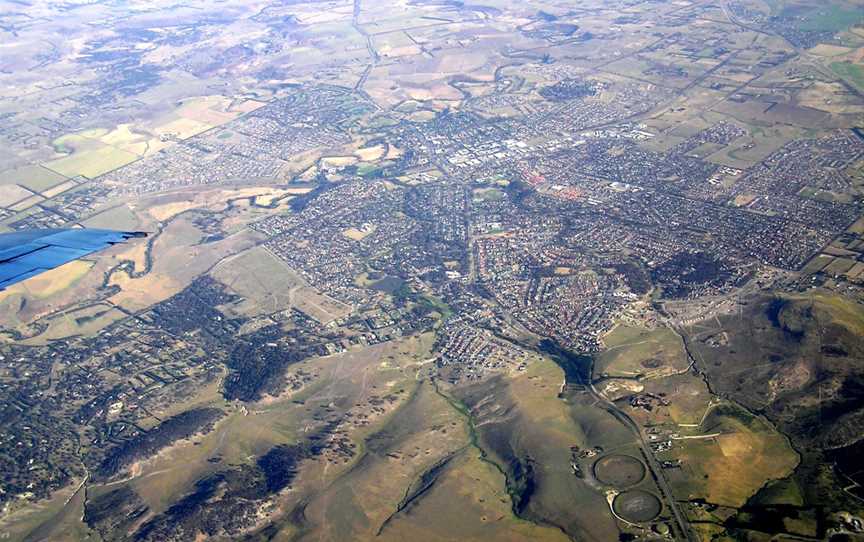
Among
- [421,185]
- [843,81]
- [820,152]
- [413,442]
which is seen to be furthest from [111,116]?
[843,81]

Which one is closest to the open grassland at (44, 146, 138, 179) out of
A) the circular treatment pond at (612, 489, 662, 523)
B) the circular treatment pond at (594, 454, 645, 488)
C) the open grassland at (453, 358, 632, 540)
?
the open grassland at (453, 358, 632, 540)

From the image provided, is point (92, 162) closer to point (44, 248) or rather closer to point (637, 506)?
point (44, 248)

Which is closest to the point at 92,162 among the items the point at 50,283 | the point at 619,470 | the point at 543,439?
the point at 50,283

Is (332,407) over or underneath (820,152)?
underneath

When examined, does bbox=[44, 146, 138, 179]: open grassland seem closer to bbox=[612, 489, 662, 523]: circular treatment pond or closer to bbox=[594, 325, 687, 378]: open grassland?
bbox=[594, 325, 687, 378]: open grassland

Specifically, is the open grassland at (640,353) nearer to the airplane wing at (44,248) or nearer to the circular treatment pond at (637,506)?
the circular treatment pond at (637,506)

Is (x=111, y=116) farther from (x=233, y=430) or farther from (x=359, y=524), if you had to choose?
(x=359, y=524)
